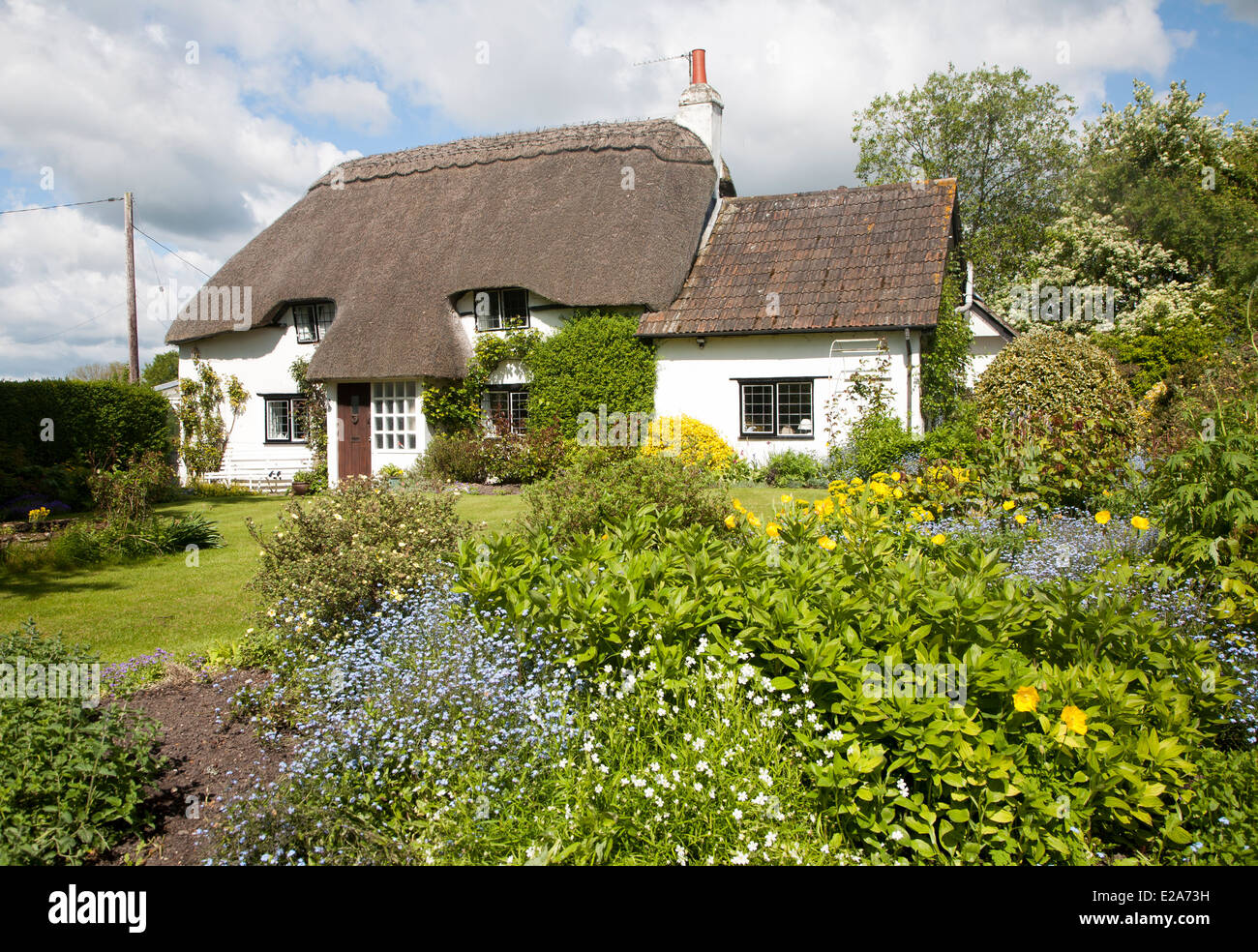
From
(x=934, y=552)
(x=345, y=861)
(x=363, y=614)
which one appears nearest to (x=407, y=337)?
(x=363, y=614)

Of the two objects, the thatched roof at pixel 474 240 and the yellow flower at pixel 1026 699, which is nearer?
the yellow flower at pixel 1026 699

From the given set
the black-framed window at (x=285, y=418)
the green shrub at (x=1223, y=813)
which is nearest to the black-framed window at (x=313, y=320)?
the black-framed window at (x=285, y=418)

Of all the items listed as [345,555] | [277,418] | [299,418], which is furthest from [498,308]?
[345,555]

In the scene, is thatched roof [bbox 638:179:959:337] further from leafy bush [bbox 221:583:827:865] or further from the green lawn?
leafy bush [bbox 221:583:827:865]

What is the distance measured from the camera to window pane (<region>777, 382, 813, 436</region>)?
15.8 m

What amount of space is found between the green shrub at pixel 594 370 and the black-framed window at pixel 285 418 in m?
7.50

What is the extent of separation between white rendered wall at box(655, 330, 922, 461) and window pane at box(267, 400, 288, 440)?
10.6 metres

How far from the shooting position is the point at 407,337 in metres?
17.8

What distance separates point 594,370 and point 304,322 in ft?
28.8

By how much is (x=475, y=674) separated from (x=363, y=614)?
212cm

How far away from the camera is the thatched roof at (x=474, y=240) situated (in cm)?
1722

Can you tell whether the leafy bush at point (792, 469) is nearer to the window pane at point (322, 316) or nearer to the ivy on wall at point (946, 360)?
the ivy on wall at point (946, 360)

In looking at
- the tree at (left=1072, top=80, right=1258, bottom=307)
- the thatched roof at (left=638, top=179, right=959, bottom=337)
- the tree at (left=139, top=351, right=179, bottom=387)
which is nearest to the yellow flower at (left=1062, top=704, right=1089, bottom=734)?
the thatched roof at (left=638, top=179, right=959, bottom=337)

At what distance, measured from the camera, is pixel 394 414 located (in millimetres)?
18562
